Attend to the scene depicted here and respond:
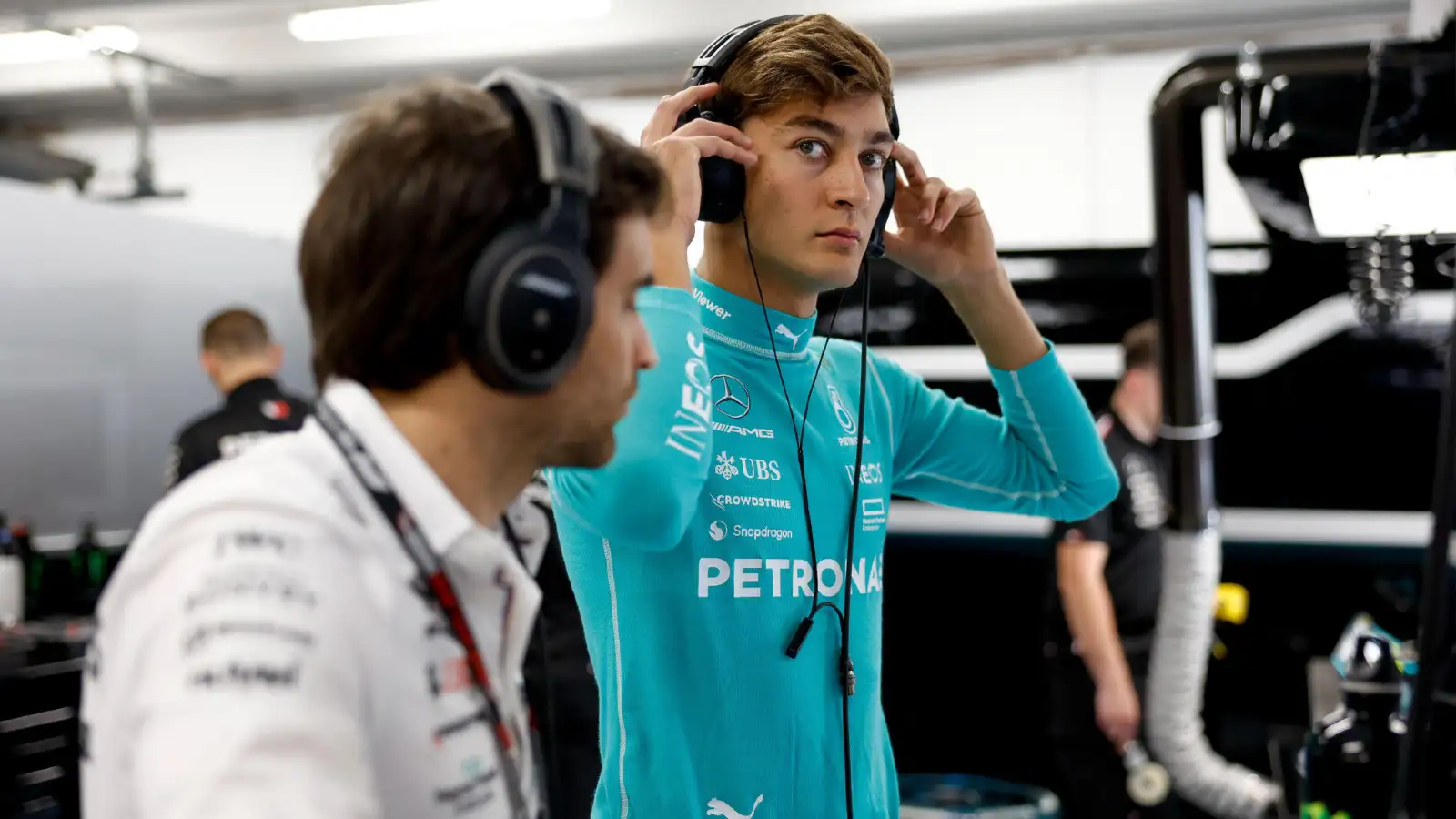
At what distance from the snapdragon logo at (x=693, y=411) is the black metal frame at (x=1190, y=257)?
0.56 m

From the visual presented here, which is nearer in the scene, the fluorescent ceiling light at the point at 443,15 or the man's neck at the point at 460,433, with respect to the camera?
the man's neck at the point at 460,433

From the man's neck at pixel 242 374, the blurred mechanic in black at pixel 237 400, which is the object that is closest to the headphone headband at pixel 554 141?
the blurred mechanic in black at pixel 237 400

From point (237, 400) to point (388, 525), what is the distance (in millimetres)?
3343

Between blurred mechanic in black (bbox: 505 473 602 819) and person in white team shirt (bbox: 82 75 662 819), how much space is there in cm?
38

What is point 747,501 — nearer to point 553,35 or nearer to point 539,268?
point 539,268

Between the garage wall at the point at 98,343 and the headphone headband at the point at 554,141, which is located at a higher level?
the garage wall at the point at 98,343

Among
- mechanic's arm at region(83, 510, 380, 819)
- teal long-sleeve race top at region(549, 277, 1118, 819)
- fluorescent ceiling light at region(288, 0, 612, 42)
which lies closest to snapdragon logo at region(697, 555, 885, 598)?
teal long-sleeve race top at region(549, 277, 1118, 819)

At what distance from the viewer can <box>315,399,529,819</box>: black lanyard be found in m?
0.61

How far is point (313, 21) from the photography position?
454cm

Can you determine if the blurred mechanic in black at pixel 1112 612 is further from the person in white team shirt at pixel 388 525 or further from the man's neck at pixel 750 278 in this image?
the person in white team shirt at pixel 388 525

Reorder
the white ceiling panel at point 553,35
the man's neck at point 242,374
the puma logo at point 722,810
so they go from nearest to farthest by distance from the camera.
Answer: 1. the puma logo at point 722,810
2. the man's neck at point 242,374
3. the white ceiling panel at point 553,35

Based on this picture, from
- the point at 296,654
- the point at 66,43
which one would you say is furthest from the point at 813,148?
the point at 66,43

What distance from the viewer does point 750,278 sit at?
115cm

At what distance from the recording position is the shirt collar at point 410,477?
62cm
